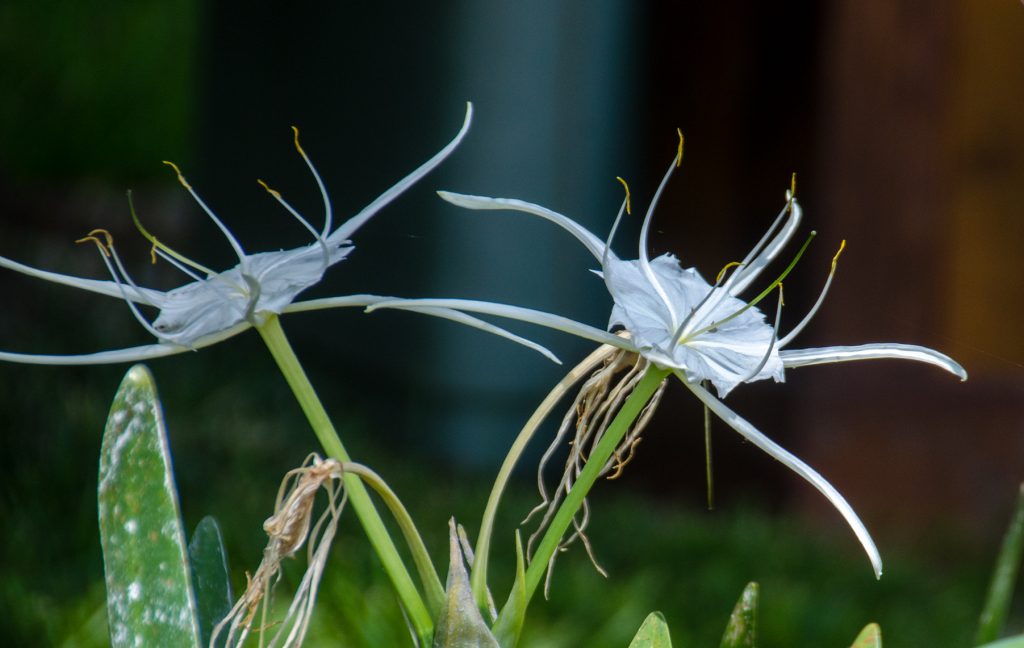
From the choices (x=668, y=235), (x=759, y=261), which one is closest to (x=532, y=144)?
(x=668, y=235)

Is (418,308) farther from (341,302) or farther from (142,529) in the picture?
(142,529)

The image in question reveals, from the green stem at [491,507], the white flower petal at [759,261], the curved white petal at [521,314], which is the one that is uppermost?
the white flower petal at [759,261]

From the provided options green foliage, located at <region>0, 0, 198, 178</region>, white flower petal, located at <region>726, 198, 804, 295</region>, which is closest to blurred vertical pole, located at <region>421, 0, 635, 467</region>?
green foliage, located at <region>0, 0, 198, 178</region>

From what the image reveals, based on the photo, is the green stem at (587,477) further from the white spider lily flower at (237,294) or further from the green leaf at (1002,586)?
the green leaf at (1002,586)

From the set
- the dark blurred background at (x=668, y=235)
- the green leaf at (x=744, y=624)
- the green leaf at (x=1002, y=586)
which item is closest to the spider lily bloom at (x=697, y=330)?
the green leaf at (x=744, y=624)

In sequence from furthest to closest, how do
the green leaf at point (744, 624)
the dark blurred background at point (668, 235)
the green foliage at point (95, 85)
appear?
the green foliage at point (95, 85)
the dark blurred background at point (668, 235)
the green leaf at point (744, 624)

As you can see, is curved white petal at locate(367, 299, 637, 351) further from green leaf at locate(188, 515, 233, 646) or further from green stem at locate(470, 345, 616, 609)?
green leaf at locate(188, 515, 233, 646)

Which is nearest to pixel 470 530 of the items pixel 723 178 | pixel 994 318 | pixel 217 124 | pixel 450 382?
pixel 450 382
